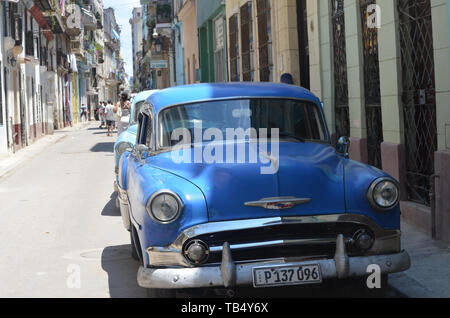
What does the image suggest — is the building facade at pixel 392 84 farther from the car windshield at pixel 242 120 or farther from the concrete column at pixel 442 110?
the car windshield at pixel 242 120

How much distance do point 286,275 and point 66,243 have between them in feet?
12.6

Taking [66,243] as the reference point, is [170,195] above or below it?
above

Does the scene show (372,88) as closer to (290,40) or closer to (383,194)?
(290,40)

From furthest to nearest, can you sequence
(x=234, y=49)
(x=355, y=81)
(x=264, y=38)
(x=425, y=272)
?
A: (x=234, y=49) → (x=264, y=38) → (x=355, y=81) → (x=425, y=272)

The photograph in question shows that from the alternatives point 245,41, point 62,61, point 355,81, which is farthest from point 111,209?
point 62,61

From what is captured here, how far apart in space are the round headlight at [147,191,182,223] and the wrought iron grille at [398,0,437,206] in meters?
3.99

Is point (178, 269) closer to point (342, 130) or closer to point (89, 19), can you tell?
point (342, 130)

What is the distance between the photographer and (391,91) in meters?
8.99

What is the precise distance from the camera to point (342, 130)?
11.5 meters

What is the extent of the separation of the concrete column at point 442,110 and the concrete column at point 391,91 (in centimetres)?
116

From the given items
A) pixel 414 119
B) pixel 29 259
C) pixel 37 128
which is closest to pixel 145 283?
pixel 29 259

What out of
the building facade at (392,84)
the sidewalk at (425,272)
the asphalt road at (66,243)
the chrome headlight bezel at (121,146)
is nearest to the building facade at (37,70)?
the asphalt road at (66,243)

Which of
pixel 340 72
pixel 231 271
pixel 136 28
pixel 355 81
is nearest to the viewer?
pixel 231 271
